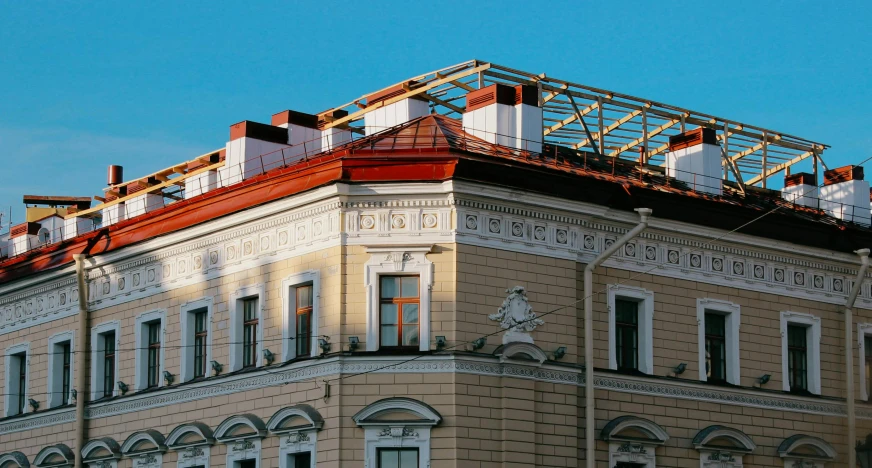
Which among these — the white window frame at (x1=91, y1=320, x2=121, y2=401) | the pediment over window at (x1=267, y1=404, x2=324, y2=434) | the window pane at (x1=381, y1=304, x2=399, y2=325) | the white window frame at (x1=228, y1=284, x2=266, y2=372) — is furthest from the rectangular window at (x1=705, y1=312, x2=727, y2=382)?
the white window frame at (x1=91, y1=320, x2=121, y2=401)

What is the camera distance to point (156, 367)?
39.3 m

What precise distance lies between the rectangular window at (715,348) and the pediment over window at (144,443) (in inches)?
505

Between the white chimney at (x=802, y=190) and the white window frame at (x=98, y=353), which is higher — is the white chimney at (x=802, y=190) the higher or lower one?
the higher one

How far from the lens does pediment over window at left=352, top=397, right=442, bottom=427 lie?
33094 millimetres

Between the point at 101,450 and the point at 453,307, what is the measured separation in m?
11.4

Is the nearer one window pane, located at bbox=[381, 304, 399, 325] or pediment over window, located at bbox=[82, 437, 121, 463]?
window pane, located at bbox=[381, 304, 399, 325]

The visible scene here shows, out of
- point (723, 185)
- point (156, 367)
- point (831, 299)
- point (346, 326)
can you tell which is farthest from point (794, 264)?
point (156, 367)

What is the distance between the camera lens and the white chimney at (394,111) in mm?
39906

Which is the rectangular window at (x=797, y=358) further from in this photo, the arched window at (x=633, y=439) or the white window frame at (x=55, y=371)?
the white window frame at (x=55, y=371)

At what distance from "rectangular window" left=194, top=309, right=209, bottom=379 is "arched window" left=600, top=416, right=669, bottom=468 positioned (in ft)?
31.2

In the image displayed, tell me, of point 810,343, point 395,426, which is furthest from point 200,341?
point 810,343

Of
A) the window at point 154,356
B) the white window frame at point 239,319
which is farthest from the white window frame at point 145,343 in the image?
the white window frame at point 239,319

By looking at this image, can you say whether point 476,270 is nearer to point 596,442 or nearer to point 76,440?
point 596,442

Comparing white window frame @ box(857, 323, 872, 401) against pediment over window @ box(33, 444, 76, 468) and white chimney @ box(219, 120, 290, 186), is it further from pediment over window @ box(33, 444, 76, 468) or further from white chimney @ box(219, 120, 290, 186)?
pediment over window @ box(33, 444, 76, 468)
